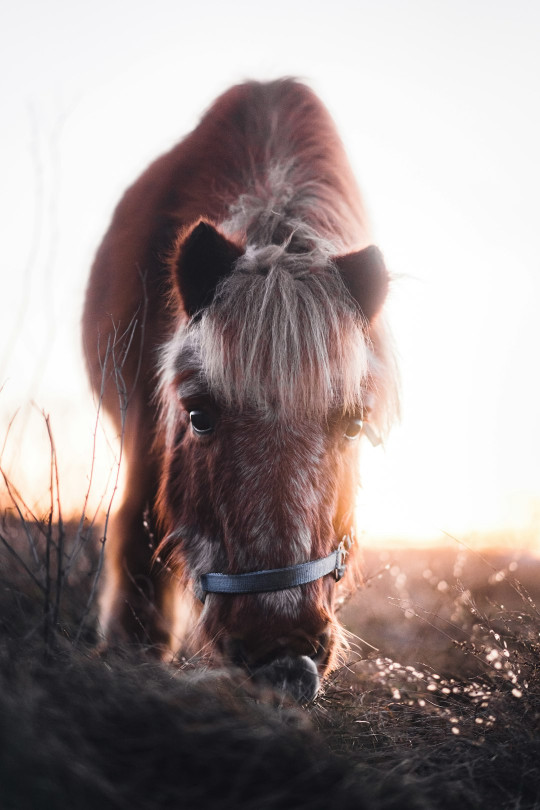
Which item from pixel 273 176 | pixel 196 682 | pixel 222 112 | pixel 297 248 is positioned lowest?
pixel 196 682

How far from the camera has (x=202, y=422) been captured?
2.43m

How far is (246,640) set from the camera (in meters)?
2.02

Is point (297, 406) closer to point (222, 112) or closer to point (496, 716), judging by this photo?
point (496, 716)

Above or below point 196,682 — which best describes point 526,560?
below

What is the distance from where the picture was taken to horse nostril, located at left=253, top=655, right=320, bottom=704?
188 cm

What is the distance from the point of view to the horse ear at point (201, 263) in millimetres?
2449

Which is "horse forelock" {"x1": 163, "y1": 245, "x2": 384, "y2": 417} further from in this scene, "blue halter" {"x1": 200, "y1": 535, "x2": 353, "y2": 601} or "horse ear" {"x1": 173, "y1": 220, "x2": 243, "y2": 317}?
"blue halter" {"x1": 200, "y1": 535, "x2": 353, "y2": 601}

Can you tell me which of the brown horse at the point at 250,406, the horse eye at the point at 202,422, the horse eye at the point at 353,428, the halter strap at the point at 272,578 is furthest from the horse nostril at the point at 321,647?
the horse eye at the point at 202,422

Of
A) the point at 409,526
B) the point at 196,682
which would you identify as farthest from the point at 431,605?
the point at 196,682

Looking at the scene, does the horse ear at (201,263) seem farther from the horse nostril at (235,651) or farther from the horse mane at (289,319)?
the horse nostril at (235,651)

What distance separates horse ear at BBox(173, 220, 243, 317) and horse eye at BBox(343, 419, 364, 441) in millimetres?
825

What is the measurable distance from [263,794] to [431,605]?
367cm

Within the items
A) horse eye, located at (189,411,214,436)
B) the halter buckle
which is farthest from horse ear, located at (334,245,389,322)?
the halter buckle

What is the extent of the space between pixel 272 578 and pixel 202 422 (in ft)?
2.39
